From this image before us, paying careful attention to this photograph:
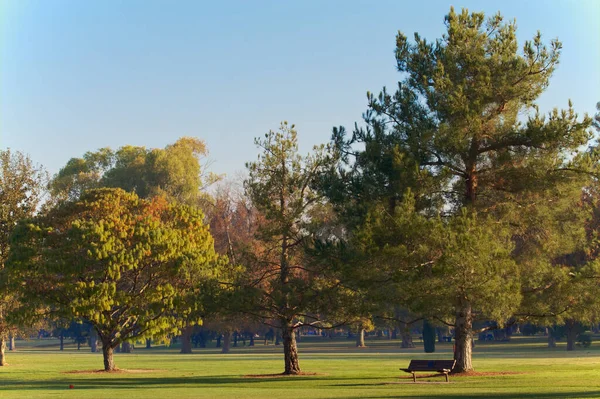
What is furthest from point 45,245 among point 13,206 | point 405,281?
point 405,281

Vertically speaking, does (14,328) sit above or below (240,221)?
below

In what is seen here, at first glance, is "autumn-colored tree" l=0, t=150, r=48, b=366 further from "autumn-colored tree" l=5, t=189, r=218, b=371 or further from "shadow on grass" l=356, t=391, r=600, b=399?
"shadow on grass" l=356, t=391, r=600, b=399

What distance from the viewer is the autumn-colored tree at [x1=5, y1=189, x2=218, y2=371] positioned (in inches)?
1843

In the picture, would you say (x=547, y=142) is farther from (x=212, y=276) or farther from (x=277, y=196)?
(x=212, y=276)

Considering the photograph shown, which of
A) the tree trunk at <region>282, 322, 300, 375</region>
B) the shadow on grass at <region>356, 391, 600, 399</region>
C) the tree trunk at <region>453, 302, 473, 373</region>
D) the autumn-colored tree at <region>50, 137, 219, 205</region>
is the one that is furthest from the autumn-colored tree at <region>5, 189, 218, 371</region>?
the autumn-colored tree at <region>50, 137, 219, 205</region>

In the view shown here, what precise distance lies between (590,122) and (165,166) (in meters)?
63.1

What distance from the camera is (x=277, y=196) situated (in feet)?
140

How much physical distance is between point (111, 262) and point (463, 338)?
61.4 feet

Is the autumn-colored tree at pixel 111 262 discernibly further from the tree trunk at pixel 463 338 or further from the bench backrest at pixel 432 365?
the bench backrest at pixel 432 365

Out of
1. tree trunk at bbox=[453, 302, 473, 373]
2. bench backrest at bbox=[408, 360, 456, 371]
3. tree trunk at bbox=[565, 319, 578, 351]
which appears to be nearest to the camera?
bench backrest at bbox=[408, 360, 456, 371]

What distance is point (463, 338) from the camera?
37.7 m

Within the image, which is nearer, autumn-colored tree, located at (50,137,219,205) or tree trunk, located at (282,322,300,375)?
tree trunk, located at (282,322,300,375)

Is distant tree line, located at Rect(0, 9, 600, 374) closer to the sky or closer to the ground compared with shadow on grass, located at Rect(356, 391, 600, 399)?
closer to the sky

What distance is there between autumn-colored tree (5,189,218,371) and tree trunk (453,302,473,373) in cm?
1343
